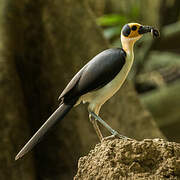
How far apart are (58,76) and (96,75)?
A: 6.75ft

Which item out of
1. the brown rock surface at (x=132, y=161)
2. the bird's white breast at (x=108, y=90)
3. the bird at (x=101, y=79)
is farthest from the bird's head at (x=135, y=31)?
the brown rock surface at (x=132, y=161)

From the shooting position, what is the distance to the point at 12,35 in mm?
4277

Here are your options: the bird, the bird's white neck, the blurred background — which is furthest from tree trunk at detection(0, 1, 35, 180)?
the bird's white neck

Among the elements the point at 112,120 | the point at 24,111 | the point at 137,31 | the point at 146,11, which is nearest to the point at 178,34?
the point at 146,11

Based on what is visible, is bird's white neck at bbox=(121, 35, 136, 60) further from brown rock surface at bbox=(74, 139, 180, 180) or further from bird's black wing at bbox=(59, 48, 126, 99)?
brown rock surface at bbox=(74, 139, 180, 180)

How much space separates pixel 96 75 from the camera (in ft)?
7.80

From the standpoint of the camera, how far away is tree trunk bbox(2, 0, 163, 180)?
171 inches

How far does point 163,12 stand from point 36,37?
207cm

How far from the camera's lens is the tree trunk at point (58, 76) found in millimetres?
4332

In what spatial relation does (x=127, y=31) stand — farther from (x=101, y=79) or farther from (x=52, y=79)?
(x=52, y=79)

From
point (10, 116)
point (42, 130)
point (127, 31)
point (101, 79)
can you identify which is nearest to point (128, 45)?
point (127, 31)

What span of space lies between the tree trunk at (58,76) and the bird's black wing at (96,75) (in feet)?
6.42

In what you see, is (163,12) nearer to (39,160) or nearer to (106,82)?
(39,160)

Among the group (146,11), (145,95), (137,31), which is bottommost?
(145,95)
